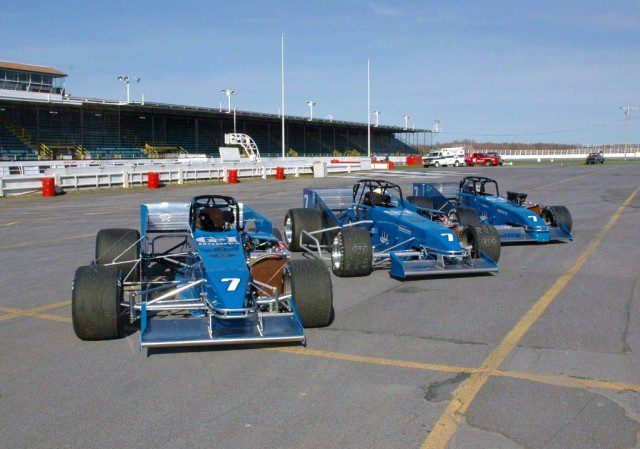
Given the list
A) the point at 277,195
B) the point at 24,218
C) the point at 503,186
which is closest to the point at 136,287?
the point at 24,218

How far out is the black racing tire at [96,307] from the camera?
24.5 feet

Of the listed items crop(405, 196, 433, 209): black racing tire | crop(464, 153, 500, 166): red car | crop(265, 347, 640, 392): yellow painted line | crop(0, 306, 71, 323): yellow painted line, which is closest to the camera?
crop(265, 347, 640, 392): yellow painted line

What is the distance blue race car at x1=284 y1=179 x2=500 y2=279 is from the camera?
11227 millimetres

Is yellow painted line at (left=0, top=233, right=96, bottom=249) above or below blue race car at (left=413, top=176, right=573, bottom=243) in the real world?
below

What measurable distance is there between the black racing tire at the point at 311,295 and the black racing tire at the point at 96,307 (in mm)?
1954

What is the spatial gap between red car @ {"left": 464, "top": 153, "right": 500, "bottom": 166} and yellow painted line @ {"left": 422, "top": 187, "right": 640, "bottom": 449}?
6425cm

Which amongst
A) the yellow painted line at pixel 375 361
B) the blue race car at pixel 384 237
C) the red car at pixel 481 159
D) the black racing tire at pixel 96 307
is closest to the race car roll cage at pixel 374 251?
the blue race car at pixel 384 237

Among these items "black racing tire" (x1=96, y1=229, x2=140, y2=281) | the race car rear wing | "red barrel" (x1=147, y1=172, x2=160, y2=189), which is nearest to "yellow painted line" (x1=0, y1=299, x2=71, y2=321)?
"black racing tire" (x1=96, y1=229, x2=140, y2=281)

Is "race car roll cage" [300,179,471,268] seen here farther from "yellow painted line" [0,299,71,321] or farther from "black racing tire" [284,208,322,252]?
"yellow painted line" [0,299,71,321]

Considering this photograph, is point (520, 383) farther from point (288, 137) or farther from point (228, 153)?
point (288, 137)

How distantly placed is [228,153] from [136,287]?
5144 cm

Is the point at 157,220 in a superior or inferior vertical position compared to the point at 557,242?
superior

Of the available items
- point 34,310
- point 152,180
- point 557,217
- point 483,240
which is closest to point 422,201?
point 557,217

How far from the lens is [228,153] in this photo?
198ft
